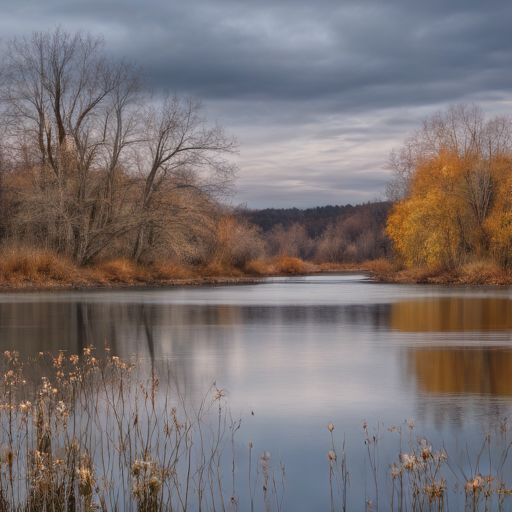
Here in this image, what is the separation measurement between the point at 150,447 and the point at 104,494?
0.78 metres

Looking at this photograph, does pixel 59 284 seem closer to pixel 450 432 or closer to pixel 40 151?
pixel 40 151

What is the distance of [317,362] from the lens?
10.5 m

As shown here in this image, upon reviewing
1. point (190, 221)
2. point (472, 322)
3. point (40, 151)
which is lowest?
point (472, 322)

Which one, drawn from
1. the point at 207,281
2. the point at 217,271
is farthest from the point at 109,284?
the point at 217,271

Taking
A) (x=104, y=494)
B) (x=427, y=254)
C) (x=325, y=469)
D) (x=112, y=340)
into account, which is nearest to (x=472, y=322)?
(x=112, y=340)

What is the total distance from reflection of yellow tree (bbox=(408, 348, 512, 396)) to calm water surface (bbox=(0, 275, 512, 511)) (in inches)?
0.7

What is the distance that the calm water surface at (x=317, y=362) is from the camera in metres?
6.10

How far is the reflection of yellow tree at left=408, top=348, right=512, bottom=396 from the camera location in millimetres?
8256

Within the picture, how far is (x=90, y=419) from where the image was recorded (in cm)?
650

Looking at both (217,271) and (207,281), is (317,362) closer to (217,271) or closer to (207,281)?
(207,281)

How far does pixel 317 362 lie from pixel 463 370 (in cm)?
238

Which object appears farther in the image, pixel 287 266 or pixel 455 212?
pixel 287 266

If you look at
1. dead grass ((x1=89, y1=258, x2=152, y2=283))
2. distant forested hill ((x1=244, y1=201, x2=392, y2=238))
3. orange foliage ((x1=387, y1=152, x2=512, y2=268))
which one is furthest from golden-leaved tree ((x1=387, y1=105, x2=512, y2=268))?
distant forested hill ((x1=244, y1=201, x2=392, y2=238))

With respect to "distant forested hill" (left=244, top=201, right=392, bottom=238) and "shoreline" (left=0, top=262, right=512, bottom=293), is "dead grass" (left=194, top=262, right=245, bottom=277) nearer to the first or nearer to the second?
"shoreline" (left=0, top=262, right=512, bottom=293)
